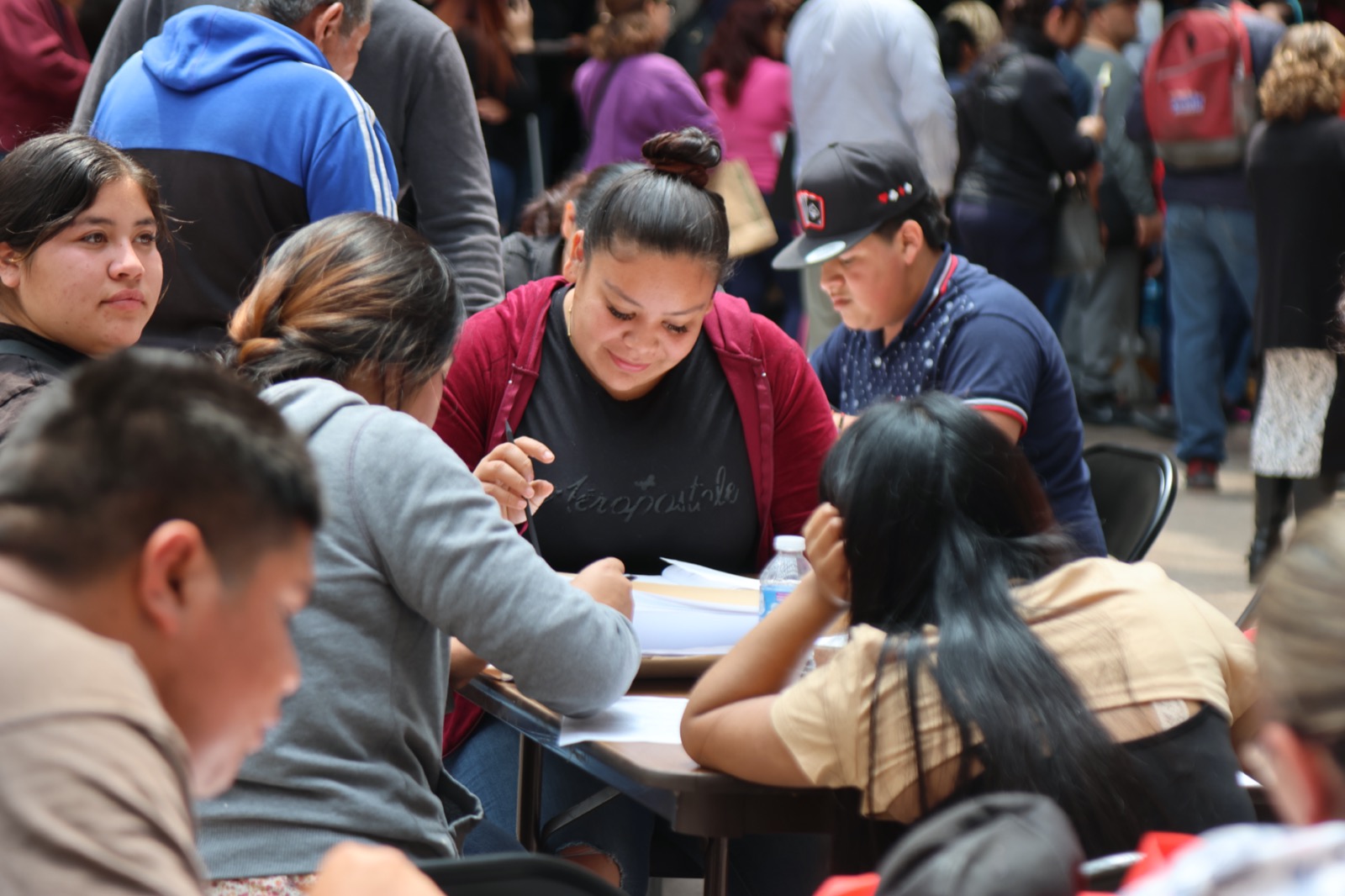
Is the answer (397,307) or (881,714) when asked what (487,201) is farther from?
(881,714)

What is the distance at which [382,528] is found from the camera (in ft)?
5.36

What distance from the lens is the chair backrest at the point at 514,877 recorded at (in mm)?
1427

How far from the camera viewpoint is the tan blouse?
1573 millimetres

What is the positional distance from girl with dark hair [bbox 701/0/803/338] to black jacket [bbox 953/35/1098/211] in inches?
32.0

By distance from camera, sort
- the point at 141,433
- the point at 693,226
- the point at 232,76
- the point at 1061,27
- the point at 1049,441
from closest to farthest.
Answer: the point at 141,433, the point at 693,226, the point at 232,76, the point at 1049,441, the point at 1061,27

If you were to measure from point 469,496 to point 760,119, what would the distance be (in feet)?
16.6

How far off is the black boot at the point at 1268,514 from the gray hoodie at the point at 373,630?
12.9 ft

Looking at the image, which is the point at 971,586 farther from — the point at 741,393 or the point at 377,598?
the point at 741,393

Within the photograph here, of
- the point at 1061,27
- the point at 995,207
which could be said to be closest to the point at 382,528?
→ the point at 995,207

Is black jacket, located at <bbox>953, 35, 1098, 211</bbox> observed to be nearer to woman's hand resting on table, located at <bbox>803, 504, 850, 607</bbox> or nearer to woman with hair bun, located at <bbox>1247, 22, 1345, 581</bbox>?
woman with hair bun, located at <bbox>1247, 22, 1345, 581</bbox>

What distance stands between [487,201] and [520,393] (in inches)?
33.8

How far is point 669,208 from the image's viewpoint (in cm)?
250

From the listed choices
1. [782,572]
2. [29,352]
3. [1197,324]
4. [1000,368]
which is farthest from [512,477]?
[1197,324]

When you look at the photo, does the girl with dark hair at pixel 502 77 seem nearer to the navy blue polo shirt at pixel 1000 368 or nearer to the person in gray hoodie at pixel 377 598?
the navy blue polo shirt at pixel 1000 368
